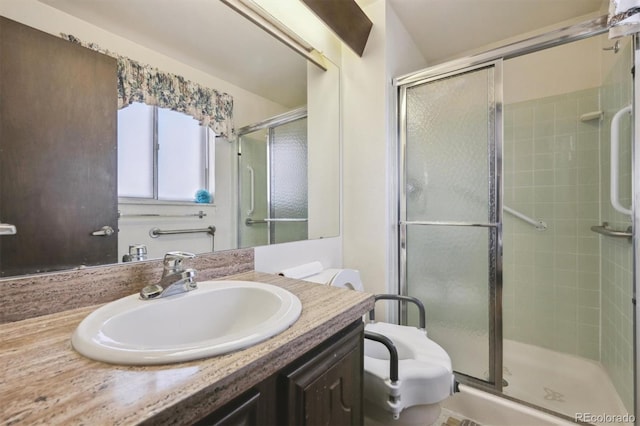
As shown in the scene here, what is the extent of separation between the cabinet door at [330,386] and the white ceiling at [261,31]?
1.14 meters

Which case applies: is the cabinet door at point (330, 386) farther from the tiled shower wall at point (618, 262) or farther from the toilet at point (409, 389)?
the tiled shower wall at point (618, 262)

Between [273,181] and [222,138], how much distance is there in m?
0.37

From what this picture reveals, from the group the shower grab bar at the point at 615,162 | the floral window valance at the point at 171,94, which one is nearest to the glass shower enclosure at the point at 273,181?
the floral window valance at the point at 171,94

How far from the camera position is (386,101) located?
166cm

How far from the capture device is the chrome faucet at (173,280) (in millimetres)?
759

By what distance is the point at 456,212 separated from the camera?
5.21 ft

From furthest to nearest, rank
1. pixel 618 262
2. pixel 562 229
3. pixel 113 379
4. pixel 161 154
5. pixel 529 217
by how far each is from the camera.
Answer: pixel 529 217 → pixel 562 229 → pixel 618 262 → pixel 161 154 → pixel 113 379

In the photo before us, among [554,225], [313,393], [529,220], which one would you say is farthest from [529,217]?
[313,393]

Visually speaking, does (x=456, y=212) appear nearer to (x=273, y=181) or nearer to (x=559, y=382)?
(x=273, y=181)

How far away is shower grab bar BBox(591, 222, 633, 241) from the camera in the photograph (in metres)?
1.27

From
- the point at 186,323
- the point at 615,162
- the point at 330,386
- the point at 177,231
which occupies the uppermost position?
the point at 615,162

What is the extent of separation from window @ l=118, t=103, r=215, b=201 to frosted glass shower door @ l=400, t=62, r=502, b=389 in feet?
3.96

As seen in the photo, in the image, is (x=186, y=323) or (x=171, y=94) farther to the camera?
(x=171, y=94)

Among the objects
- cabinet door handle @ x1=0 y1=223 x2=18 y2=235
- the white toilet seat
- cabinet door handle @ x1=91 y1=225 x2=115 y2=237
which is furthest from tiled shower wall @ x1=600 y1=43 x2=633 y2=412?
cabinet door handle @ x1=0 y1=223 x2=18 y2=235
